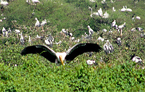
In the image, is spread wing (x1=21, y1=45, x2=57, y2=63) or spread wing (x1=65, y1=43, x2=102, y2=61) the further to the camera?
spread wing (x1=65, y1=43, x2=102, y2=61)

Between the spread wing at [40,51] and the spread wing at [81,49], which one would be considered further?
the spread wing at [81,49]

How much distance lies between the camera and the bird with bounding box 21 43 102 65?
7.79m

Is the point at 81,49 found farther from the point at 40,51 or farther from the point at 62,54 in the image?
the point at 40,51

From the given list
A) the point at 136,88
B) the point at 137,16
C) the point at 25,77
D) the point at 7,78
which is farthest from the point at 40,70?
the point at 137,16

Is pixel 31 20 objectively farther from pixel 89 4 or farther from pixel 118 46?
pixel 118 46

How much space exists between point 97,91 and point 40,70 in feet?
5.52

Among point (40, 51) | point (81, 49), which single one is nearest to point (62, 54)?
point (81, 49)

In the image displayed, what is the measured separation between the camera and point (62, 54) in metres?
8.79

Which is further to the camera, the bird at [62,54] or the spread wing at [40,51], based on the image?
the bird at [62,54]

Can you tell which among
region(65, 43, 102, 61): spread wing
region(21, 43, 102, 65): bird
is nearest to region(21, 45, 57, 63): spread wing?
region(21, 43, 102, 65): bird

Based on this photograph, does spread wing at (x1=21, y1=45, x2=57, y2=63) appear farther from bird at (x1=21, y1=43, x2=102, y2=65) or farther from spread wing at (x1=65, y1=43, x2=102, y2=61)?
spread wing at (x1=65, y1=43, x2=102, y2=61)

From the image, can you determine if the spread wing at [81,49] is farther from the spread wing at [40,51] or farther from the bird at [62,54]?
the spread wing at [40,51]

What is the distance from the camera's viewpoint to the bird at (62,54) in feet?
25.5

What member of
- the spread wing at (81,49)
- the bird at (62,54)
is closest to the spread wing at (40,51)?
the bird at (62,54)
